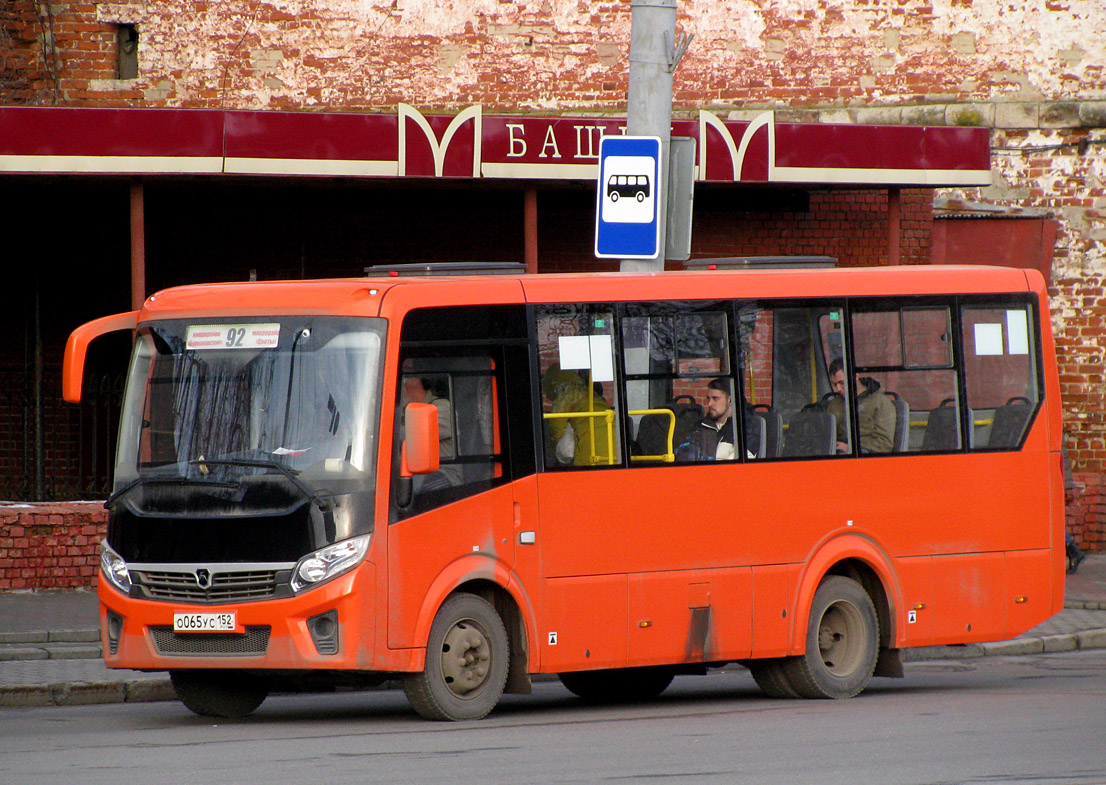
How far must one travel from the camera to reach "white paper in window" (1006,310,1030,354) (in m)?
13.1

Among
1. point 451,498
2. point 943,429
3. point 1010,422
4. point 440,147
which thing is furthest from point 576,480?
point 440,147

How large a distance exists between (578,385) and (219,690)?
111 inches

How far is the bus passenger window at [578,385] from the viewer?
1120 centimetres

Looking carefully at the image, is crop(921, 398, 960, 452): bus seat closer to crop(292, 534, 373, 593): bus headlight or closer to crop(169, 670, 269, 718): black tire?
crop(292, 534, 373, 593): bus headlight

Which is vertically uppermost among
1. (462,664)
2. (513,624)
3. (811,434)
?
(811,434)

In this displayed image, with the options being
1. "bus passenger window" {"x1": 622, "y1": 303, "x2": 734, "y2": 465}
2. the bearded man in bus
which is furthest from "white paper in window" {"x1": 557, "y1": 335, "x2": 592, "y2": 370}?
the bearded man in bus

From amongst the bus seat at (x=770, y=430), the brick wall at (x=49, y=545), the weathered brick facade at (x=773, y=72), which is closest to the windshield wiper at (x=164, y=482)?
the bus seat at (x=770, y=430)

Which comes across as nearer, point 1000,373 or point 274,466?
point 274,466

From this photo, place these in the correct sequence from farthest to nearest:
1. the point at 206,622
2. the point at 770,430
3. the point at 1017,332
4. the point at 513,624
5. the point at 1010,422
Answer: the point at 1017,332 → the point at 1010,422 → the point at 770,430 → the point at 513,624 → the point at 206,622

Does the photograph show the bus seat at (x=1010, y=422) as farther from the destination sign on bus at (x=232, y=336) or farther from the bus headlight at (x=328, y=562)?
the destination sign on bus at (x=232, y=336)

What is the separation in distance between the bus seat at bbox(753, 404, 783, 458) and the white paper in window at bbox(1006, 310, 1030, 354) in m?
2.11

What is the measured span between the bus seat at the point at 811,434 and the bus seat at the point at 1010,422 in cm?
134

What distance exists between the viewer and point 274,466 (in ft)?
33.9

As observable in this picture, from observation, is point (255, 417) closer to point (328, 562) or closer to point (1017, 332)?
point (328, 562)
